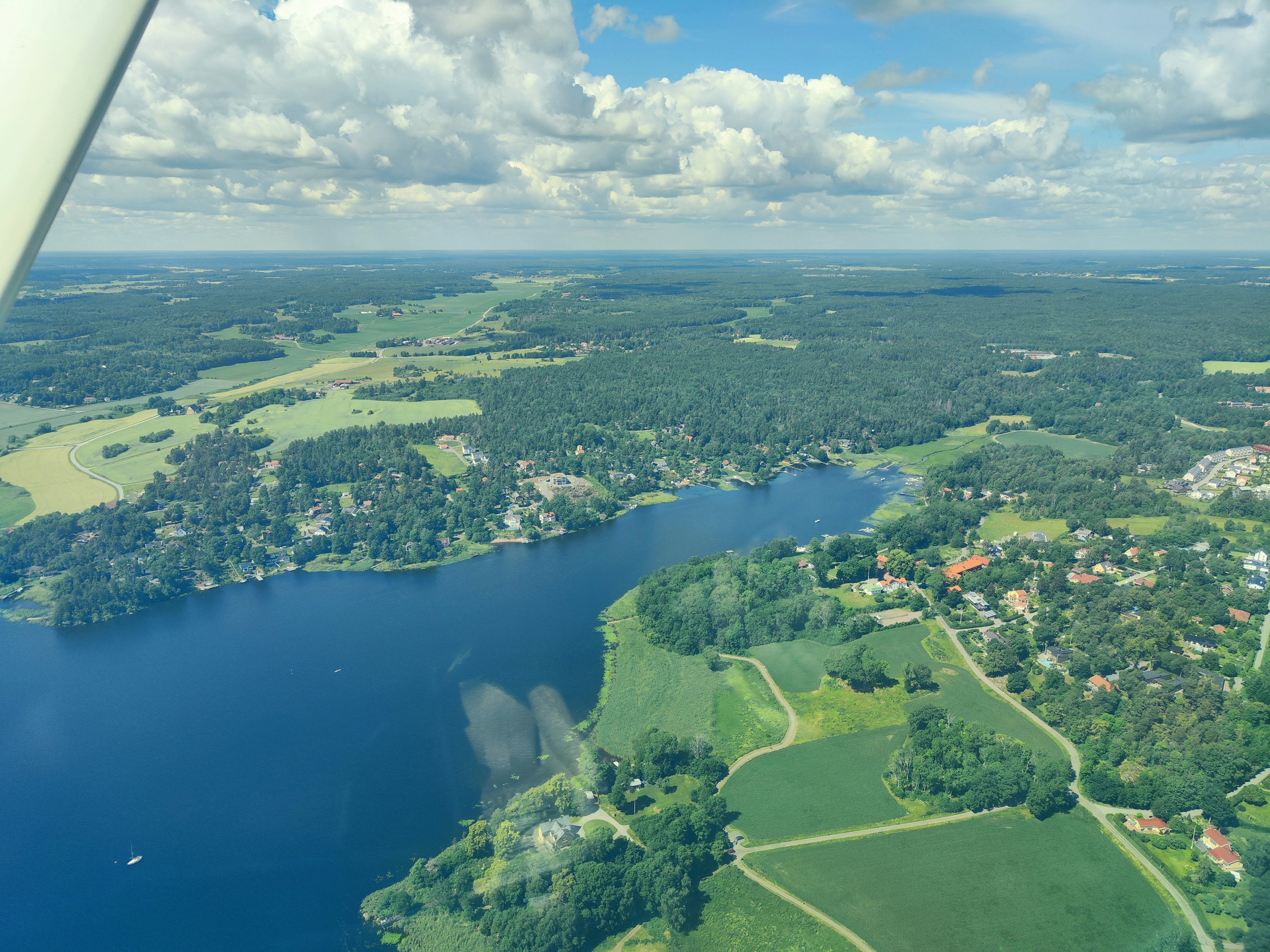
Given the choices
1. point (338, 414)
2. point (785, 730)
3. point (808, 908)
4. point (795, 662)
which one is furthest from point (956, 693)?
point (338, 414)

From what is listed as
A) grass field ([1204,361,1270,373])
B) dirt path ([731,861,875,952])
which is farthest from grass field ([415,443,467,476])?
grass field ([1204,361,1270,373])

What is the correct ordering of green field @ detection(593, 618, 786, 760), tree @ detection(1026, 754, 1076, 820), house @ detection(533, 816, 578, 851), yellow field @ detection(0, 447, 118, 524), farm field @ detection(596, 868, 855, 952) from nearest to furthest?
farm field @ detection(596, 868, 855, 952)
house @ detection(533, 816, 578, 851)
tree @ detection(1026, 754, 1076, 820)
green field @ detection(593, 618, 786, 760)
yellow field @ detection(0, 447, 118, 524)

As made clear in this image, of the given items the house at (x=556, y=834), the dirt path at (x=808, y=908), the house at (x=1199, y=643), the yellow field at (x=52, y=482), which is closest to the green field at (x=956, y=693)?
the house at (x=1199, y=643)

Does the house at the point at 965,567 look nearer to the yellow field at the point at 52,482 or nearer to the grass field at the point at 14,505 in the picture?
the yellow field at the point at 52,482

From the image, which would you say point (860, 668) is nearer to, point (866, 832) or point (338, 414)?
point (866, 832)

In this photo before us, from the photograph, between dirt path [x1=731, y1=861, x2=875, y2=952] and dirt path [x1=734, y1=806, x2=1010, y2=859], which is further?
dirt path [x1=734, y1=806, x2=1010, y2=859]

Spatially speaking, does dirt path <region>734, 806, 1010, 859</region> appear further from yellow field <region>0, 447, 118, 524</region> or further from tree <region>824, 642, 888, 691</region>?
yellow field <region>0, 447, 118, 524</region>
